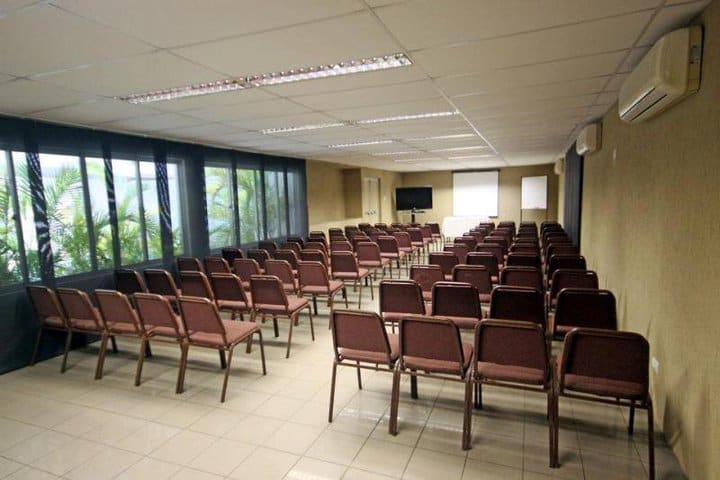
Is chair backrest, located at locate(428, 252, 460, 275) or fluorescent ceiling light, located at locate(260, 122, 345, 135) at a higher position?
fluorescent ceiling light, located at locate(260, 122, 345, 135)

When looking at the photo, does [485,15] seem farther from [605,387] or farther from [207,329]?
[207,329]

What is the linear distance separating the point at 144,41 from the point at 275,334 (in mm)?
3654

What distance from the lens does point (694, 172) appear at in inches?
92.6

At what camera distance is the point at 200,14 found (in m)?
2.17

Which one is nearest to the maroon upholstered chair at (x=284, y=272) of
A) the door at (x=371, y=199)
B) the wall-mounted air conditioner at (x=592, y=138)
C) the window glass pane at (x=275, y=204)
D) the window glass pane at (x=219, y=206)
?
the window glass pane at (x=219, y=206)

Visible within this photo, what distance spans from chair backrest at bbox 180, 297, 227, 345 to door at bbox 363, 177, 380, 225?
10641mm

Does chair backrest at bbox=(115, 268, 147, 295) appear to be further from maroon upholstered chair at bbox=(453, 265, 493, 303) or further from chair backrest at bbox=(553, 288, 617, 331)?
chair backrest at bbox=(553, 288, 617, 331)

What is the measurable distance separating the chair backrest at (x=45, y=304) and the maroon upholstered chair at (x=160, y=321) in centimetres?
110

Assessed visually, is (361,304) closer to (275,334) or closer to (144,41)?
(275,334)

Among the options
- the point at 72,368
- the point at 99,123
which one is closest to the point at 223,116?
the point at 99,123

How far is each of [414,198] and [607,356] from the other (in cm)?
1517

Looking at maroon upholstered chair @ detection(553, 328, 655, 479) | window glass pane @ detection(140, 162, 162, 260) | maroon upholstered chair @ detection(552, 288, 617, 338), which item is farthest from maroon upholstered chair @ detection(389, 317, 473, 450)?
window glass pane @ detection(140, 162, 162, 260)

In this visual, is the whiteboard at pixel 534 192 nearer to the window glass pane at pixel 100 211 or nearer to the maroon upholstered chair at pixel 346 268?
the maroon upholstered chair at pixel 346 268

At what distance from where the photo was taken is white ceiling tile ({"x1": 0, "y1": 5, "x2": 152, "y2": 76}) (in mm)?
2164
